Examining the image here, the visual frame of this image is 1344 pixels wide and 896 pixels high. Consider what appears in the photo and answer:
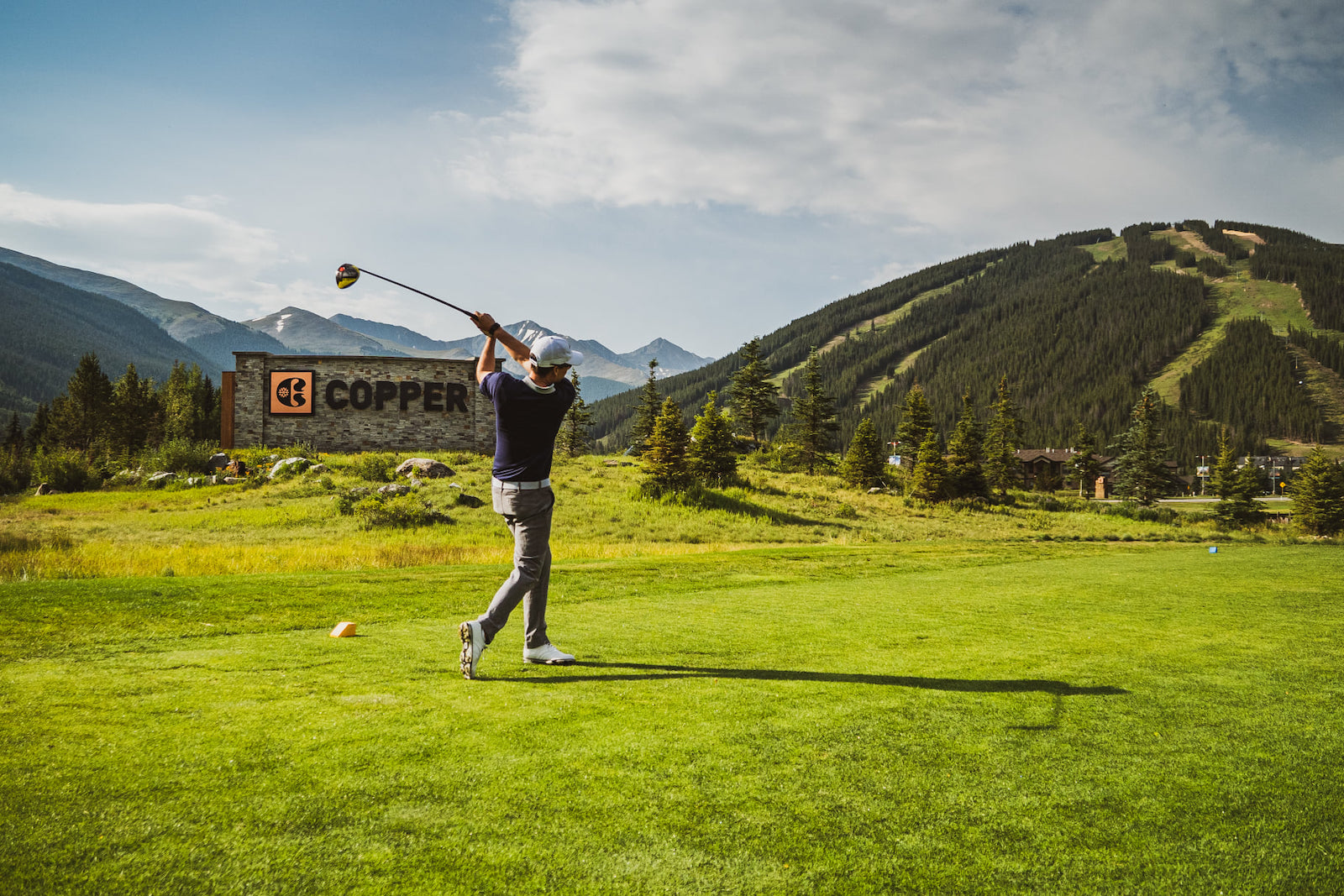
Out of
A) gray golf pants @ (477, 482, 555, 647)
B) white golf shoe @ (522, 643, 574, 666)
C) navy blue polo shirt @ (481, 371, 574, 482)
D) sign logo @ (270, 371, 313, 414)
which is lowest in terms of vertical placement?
white golf shoe @ (522, 643, 574, 666)

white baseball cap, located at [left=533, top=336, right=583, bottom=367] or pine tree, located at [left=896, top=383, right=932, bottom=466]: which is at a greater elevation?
pine tree, located at [left=896, top=383, right=932, bottom=466]

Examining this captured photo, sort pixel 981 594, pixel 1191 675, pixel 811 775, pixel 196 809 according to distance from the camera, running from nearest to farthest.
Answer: pixel 196 809 < pixel 811 775 < pixel 1191 675 < pixel 981 594

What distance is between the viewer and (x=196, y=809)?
293 centimetres

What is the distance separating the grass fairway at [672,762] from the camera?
2.68m

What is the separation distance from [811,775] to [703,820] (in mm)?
764

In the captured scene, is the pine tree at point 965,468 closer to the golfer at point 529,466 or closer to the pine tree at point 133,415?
the golfer at point 529,466

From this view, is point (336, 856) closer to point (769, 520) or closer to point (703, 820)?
point (703, 820)

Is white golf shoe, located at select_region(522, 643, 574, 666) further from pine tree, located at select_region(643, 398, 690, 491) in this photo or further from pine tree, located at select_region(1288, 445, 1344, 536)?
pine tree, located at select_region(1288, 445, 1344, 536)

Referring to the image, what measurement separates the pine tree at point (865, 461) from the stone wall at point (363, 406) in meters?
30.8

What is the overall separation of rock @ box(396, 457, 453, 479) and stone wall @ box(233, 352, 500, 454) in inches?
337

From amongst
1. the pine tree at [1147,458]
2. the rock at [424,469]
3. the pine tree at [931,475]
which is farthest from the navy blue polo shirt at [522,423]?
the pine tree at [1147,458]

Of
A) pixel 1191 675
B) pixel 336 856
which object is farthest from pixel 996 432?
pixel 336 856

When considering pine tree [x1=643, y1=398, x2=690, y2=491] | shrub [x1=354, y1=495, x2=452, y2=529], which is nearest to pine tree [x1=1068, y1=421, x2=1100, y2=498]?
pine tree [x1=643, y1=398, x2=690, y2=491]

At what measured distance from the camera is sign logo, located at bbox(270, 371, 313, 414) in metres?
47.9
